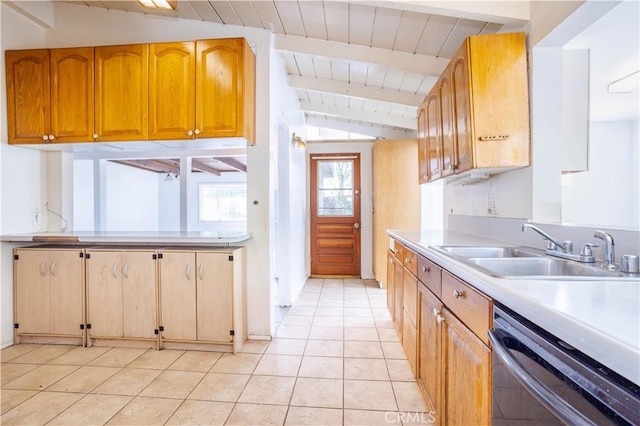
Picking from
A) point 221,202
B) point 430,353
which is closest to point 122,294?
point 430,353

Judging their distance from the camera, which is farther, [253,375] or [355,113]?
[355,113]

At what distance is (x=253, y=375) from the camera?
204 cm

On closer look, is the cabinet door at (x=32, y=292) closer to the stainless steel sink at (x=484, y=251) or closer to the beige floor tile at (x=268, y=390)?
the beige floor tile at (x=268, y=390)

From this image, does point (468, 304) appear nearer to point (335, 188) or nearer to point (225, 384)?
point (225, 384)

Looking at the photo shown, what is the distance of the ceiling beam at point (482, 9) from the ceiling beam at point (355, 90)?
152cm

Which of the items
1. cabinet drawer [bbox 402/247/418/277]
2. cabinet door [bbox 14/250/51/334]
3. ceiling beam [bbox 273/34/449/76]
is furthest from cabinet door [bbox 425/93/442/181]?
cabinet door [bbox 14/250/51/334]

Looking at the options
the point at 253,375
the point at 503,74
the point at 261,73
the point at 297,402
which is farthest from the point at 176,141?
the point at 503,74

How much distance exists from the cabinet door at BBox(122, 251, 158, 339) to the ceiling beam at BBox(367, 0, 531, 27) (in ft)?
8.27

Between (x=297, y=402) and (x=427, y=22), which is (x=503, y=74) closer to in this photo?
(x=427, y=22)

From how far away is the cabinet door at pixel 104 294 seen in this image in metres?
2.43

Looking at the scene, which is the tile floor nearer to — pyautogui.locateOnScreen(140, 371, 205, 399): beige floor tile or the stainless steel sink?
pyautogui.locateOnScreen(140, 371, 205, 399): beige floor tile

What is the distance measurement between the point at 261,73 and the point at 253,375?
2.38 metres

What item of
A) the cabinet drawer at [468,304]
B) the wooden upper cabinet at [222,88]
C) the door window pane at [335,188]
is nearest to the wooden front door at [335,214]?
the door window pane at [335,188]

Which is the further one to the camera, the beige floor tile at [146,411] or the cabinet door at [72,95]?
the cabinet door at [72,95]
